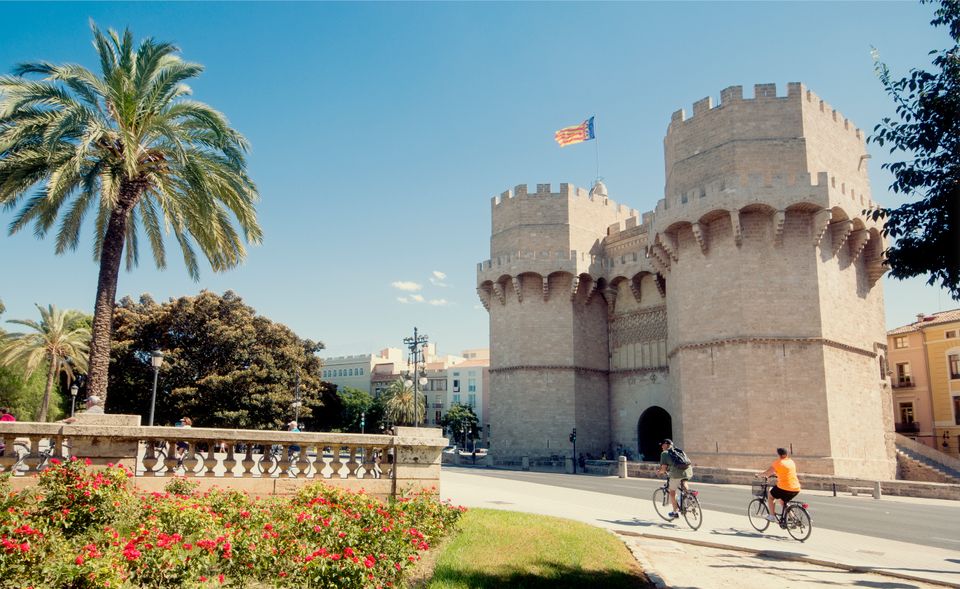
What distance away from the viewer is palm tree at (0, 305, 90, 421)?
37000 mm

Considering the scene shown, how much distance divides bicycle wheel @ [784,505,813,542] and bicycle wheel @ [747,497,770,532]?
0.50 meters

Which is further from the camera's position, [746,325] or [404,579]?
[746,325]

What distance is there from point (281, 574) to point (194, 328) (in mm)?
41107

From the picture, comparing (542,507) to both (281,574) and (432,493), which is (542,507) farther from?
(281,574)

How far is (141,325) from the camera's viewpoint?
42.8 metres

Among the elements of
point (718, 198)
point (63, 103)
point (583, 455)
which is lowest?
point (583, 455)

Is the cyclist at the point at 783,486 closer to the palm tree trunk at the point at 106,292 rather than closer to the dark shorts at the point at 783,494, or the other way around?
the dark shorts at the point at 783,494

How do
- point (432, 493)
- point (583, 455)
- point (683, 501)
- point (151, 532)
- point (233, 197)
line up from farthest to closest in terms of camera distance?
point (583, 455), point (233, 197), point (683, 501), point (432, 493), point (151, 532)

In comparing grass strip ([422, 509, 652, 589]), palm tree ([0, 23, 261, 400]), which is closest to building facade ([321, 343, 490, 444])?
palm tree ([0, 23, 261, 400])

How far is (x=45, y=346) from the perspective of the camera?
38156 mm

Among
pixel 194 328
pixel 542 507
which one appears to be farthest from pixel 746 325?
pixel 194 328

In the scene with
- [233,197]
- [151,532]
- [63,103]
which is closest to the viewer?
[151,532]

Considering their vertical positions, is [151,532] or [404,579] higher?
[151,532]

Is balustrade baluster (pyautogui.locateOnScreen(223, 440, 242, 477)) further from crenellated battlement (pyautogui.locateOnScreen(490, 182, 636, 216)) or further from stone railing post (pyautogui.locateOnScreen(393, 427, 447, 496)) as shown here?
crenellated battlement (pyautogui.locateOnScreen(490, 182, 636, 216))
